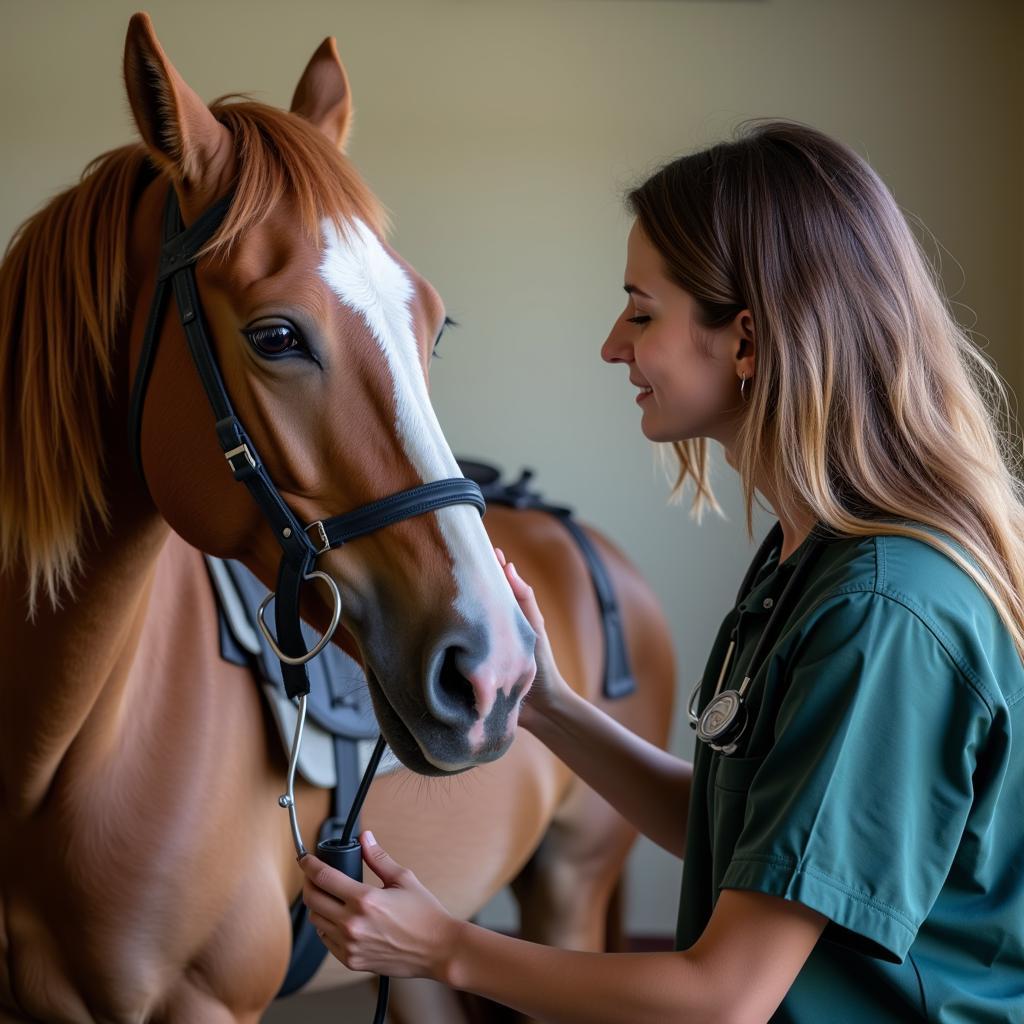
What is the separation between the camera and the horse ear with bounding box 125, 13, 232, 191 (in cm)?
85

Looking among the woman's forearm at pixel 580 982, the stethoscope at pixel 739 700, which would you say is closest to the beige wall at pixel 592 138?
the stethoscope at pixel 739 700

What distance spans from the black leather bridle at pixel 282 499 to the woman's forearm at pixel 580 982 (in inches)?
4.6

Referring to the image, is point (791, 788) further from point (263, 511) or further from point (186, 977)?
point (186, 977)

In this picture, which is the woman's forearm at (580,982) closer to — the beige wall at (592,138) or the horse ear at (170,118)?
the horse ear at (170,118)

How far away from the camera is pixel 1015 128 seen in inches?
102

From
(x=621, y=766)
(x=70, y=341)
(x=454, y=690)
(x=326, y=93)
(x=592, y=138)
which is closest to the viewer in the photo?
(x=454, y=690)

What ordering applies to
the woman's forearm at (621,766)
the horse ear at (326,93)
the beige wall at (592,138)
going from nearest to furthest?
the woman's forearm at (621,766) < the horse ear at (326,93) < the beige wall at (592,138)

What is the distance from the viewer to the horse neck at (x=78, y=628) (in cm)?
96

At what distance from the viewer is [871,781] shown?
0.69m

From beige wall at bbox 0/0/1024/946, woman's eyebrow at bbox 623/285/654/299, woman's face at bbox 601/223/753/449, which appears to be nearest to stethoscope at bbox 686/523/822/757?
woman's face at bbox 601/223/753/449

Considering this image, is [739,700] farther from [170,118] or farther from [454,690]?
[170,118]

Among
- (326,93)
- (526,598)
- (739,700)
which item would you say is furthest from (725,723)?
(326,93)

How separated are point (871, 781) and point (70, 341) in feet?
2.52

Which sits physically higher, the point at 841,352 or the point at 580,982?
the point at 841,352
